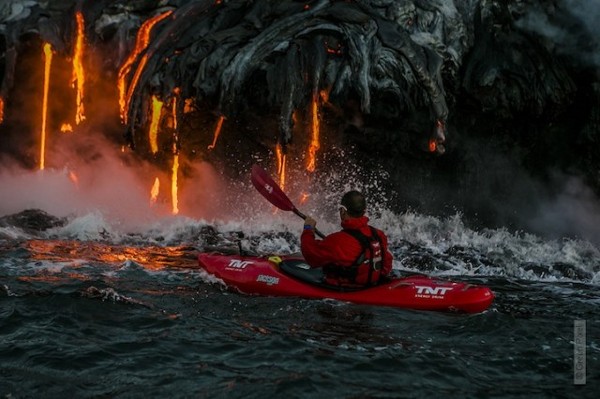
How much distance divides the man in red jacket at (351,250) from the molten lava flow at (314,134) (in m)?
3.86

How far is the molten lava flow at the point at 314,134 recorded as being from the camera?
10312mm

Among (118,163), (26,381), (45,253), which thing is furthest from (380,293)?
(118,163)

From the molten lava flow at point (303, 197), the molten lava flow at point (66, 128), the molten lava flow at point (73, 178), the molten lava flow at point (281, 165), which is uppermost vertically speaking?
the molten lava flow at point (66, 128)

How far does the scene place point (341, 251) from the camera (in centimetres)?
659

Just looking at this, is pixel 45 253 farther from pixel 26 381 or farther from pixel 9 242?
pixel 26 381

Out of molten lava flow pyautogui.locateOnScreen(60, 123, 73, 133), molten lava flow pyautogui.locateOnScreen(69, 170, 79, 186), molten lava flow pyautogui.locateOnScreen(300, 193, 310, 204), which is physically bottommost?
molten lava flow pyautogui.locateOnScreen(300, 193, 310, 204)

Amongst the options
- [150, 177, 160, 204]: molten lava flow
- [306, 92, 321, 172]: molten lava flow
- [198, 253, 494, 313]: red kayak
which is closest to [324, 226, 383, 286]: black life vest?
[198, 253, 494, 313]: red kayak

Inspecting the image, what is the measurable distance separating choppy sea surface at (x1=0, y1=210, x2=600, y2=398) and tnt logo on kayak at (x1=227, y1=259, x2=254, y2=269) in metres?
0.28

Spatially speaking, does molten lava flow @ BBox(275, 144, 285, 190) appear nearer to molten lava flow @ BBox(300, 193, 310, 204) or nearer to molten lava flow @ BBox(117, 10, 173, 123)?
molten lava flow @ BBox(300, 193, 310, 204)

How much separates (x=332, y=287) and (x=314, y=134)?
4.22 m

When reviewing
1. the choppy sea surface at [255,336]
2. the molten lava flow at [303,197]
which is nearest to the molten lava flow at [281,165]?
the molten lava flow at [303,197]

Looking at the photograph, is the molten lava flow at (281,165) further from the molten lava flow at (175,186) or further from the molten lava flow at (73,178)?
the molten lava flow at (73,178)

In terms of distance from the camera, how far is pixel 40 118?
43.6 feet

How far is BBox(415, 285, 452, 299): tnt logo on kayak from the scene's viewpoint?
657 centimetres
